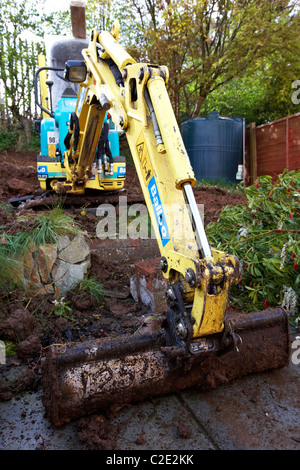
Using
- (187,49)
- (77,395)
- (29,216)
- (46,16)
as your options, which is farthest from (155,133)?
(46,16)

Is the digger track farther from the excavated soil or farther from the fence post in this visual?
the fence post

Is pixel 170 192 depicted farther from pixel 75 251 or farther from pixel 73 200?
pixel 73 200

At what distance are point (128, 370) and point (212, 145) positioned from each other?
328 inches

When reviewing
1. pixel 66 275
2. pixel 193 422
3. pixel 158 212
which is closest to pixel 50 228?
pixel 66 275

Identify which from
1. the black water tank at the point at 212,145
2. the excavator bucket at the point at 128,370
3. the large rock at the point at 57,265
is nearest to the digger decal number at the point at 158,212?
the excavator bucket at the point at 128,370

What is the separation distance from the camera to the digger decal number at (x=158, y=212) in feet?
6.64

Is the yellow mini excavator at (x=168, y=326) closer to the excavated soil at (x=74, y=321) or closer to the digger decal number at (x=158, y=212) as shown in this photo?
the digger decal number at (x=158, y=212)

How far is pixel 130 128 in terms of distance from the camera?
2.39m

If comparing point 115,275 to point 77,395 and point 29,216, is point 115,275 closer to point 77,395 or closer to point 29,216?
point 29,216

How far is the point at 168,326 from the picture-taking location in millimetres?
1976

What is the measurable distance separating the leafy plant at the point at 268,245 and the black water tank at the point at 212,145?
19.4 ft

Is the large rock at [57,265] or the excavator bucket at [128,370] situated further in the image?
the large rock at [57,265]

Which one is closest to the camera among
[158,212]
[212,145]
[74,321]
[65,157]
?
[158,212]
